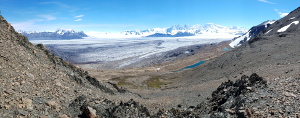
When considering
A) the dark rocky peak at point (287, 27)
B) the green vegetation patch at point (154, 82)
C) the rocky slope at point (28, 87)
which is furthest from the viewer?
the dark rocky peak at point (287, 27)

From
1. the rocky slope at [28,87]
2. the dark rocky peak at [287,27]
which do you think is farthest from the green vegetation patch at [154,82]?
the rocky slope at [28,87]

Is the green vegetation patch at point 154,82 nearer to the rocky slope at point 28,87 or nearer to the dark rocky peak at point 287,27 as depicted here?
the dark rocky peak at point 287,27

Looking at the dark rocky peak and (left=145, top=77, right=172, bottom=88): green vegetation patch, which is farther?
the dark rocky peak

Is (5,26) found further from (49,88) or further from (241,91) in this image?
(241,91)

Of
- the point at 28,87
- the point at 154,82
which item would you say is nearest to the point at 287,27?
the point at 154,82

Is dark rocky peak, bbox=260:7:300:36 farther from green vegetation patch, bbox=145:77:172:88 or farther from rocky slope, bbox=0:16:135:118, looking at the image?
rocky slope, bbox=0:16:135:118

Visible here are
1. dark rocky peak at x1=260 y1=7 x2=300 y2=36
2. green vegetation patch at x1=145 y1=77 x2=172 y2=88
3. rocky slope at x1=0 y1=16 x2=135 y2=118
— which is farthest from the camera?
dark rocky peak at x1=260 y1=7 x2=300 y2=36

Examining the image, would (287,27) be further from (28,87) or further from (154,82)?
(28,87)

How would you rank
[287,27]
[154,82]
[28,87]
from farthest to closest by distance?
[287,27] → [154,82] → [28,87]

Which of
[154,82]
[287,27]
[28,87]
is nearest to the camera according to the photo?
[28,87]

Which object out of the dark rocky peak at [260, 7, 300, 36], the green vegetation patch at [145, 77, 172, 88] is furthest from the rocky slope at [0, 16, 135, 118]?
the dark rocky peak at [260, 7, 300, 36]

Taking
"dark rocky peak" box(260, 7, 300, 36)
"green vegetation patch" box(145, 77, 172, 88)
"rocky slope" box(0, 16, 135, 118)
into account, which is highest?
"dark rocky peak" box(260, 7, 300, 36)
